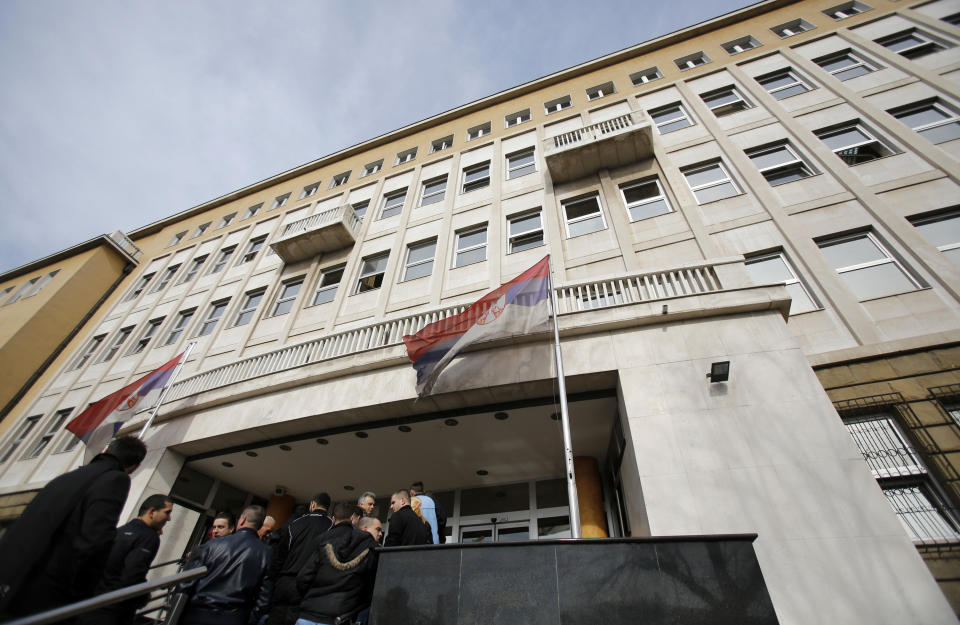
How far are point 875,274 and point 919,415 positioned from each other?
11.7 feet

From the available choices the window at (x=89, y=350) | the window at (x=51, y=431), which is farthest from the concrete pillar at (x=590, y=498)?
the window at (x=89, y=350)

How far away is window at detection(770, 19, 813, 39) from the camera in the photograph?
1753cm

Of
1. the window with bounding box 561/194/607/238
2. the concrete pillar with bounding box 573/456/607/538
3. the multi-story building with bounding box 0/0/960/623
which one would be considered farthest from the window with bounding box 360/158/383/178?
the concrete pillar with bounding box 573/456/607/538

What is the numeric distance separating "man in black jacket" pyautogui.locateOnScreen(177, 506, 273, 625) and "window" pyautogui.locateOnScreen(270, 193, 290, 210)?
21790 mm

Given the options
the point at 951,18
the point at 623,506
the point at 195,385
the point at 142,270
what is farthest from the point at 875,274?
the point at 142,270

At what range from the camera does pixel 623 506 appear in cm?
790

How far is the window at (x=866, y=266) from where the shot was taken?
28.2 ft

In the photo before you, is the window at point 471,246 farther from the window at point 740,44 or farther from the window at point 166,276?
the window at point 166,276

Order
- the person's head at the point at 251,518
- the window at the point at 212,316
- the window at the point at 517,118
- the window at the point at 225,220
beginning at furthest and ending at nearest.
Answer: the window at the point at 225,220, the window at the point at 517,118, the window at the point at 212,316, the person's head at the point at 251,518

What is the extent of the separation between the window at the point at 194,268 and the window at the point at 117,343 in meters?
3.16

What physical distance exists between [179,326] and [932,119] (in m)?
26.9

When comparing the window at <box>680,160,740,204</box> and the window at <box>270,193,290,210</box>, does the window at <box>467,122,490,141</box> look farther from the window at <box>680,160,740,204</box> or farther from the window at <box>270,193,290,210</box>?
the window at <box>270,193,290,210</box>

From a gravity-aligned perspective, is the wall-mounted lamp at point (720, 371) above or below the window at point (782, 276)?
below

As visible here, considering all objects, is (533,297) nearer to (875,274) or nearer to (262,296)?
(875,274)
